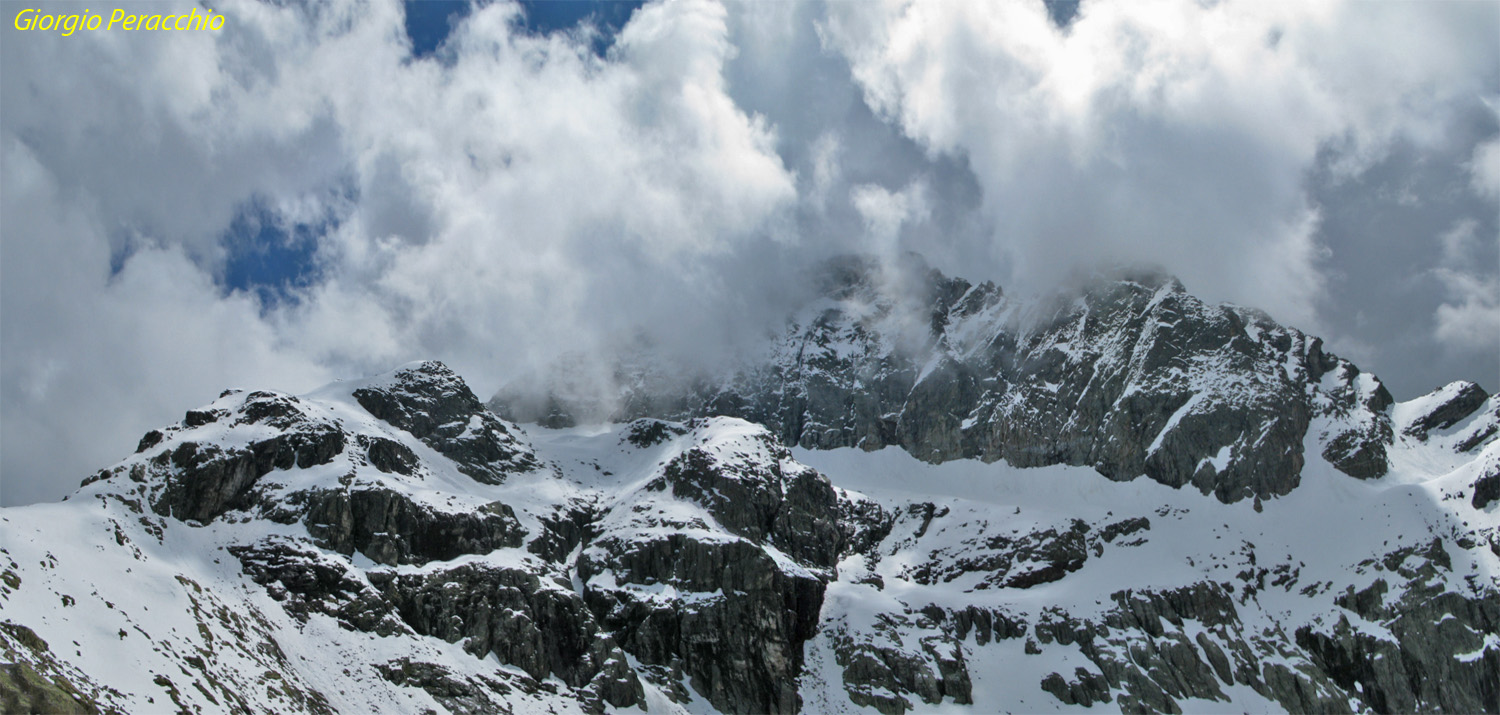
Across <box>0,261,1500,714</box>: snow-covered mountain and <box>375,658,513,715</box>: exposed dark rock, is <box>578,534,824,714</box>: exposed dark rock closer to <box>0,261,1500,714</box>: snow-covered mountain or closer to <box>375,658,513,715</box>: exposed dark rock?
<box>0,261,1500,714</box>: snow-covered mountain

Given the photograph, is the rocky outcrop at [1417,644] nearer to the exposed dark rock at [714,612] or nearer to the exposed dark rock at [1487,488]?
the exposed dark rock at [1487,488]

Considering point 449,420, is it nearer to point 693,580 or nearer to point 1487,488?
point 693,580

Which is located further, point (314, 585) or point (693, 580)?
point (693, 580)

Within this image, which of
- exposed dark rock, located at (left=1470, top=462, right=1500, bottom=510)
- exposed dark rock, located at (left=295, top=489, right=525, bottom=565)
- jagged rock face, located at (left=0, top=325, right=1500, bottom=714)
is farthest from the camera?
exposed dark rock, located at (left=1470, top=462, right=1500, bottom=510)

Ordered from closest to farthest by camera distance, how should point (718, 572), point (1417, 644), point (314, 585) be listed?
1. point (314, 585)
2. point (718, 572)
3. point (1417, 644)

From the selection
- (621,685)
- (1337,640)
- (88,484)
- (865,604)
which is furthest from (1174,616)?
(88,484)

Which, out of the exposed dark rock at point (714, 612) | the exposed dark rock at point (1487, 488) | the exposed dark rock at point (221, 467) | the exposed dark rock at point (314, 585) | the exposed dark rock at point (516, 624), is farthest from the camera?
the exposed dark rock at point (1487, 488)

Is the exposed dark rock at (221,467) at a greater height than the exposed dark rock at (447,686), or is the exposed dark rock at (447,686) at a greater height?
the exposed dark rock at (221,467)

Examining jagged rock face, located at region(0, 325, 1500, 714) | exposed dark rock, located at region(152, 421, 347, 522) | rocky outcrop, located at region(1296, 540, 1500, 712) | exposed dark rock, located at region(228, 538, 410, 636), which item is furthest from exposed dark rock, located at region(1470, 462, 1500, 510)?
exposed dark rock, located at region(152, 421, 347, 522)

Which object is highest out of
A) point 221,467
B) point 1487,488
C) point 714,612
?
point 1487,488

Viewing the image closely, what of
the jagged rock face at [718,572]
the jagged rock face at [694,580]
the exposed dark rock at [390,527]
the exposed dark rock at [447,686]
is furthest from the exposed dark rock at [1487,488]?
the exposed dark rock at [447,686]

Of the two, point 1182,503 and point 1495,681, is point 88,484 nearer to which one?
point 1182,503

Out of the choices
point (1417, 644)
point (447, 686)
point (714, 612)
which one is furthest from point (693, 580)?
point (1417, 644)

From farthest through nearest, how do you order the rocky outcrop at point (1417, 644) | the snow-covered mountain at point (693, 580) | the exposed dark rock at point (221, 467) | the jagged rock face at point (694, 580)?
the rocky outcrop at point (1417, 644)
the exposed dark rock at point (221, 467)
the jagged rock face at point (694, 580)
the snow-covered mountain at point (693, 580)
